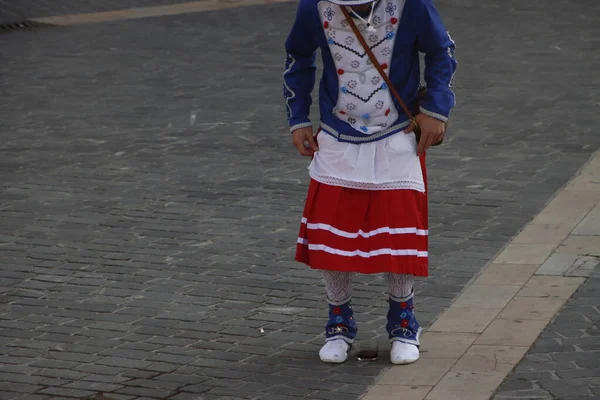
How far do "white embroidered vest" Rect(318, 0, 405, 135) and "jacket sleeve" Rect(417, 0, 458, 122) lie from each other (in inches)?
4.8

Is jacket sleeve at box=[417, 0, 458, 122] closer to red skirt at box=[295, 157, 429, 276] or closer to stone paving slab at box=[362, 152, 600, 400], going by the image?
red skirt at box=[295, 157, 429, 276]

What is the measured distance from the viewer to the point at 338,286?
5.55 meters

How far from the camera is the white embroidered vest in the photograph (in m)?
5.19

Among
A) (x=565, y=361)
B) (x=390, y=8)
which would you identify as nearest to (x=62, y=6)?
(x=390, y=8)

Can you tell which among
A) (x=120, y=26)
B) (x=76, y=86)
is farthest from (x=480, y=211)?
(x=120, y=26)

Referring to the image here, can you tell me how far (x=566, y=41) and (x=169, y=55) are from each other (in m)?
4.39

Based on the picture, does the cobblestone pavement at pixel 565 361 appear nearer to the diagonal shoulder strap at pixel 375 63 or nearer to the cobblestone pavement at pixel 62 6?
the diagonal shoulder strap at pixel 375 63

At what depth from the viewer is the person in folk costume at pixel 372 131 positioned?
205 inches

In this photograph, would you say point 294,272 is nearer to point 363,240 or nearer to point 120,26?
point 363,240

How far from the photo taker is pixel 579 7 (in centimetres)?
1770

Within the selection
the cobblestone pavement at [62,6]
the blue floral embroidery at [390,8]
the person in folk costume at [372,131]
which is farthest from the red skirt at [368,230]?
the cobblestone pavement at [62,6]

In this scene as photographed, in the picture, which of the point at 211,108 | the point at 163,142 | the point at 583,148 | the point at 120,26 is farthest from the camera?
the point at 120,26

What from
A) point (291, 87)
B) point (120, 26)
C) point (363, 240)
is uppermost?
point (291, 87)

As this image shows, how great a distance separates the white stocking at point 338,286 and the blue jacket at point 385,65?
58 cm
